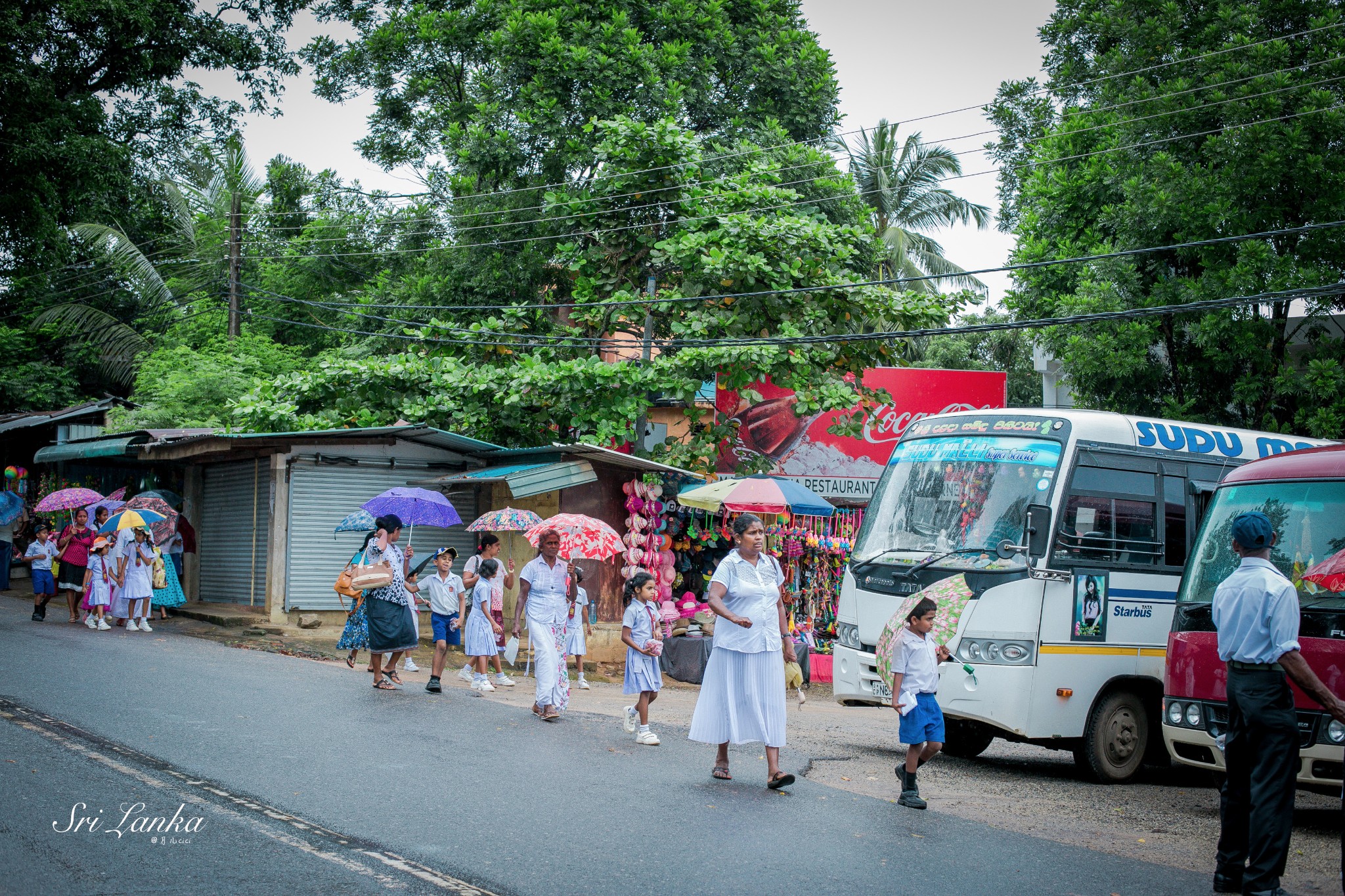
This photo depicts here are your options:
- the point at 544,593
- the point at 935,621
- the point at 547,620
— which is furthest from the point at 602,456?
the point at 935,621

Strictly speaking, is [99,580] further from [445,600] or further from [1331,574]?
[1331,574]

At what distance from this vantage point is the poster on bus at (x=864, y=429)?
21938 millimetres

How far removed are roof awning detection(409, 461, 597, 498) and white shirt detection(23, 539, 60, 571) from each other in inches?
269

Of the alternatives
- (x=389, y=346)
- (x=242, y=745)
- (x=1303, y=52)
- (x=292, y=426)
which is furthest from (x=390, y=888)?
(x=389, y=346)

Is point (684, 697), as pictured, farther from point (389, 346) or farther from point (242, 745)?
point (389, 346)

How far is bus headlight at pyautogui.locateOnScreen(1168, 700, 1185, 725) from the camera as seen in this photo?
26.1 feet

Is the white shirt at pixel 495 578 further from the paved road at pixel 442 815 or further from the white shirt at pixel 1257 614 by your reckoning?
the white shirt at pixel 1257 614

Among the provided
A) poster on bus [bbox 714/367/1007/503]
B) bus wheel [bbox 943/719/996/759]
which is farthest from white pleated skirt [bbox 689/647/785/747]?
poster on bus [bbox 714/367/1007/503]

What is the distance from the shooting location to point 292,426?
19.3m

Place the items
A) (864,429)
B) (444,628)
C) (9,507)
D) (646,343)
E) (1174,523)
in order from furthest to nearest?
(864,429), (9,507), (646,343), (444,628), (1174,523)

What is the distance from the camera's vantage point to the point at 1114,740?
9.89m

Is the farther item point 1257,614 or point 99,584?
point 99,584

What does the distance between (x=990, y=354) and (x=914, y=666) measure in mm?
28129

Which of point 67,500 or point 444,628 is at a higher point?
point 67,500
